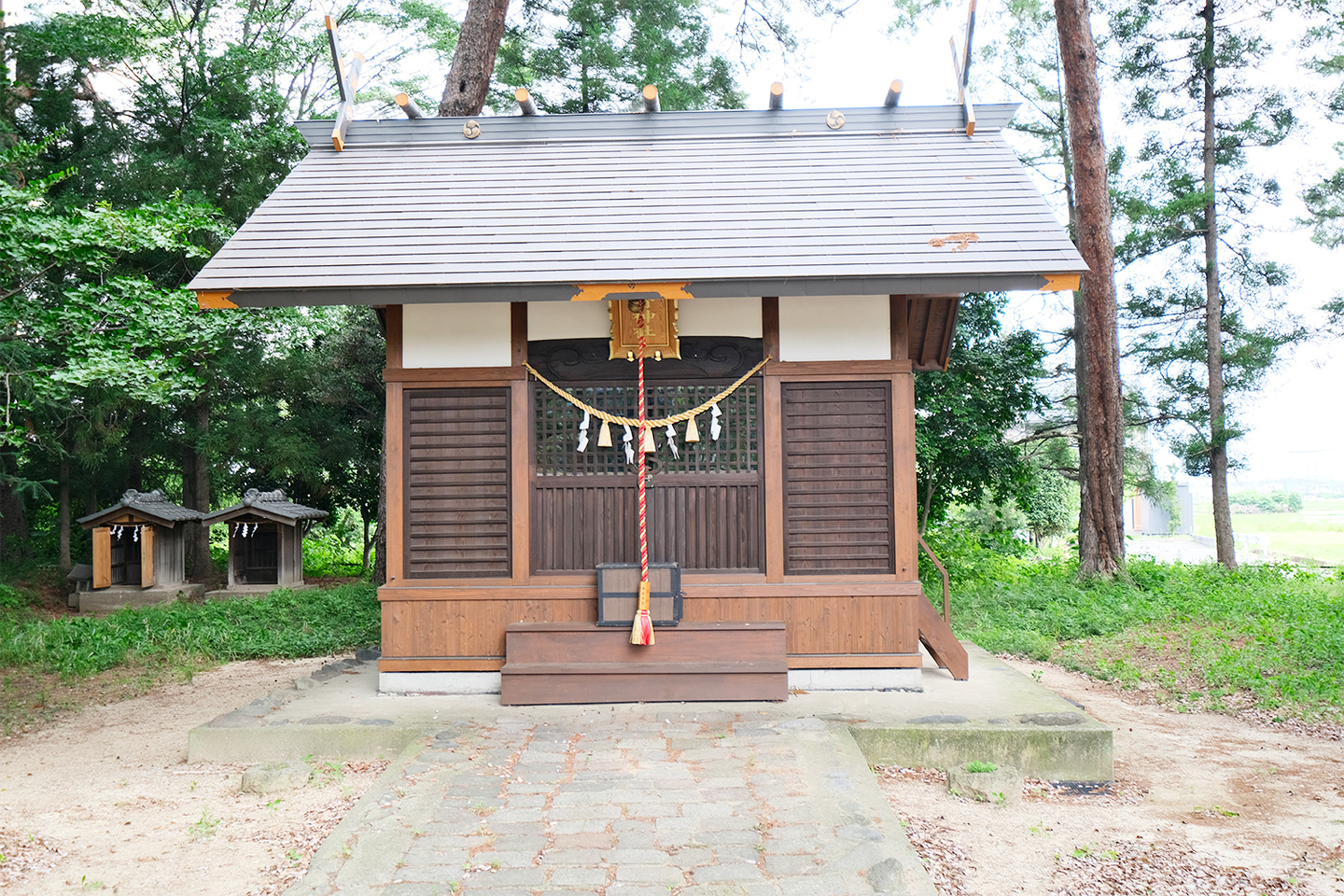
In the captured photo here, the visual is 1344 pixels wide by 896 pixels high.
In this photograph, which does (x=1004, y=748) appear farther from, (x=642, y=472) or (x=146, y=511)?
(x=146, y=511)

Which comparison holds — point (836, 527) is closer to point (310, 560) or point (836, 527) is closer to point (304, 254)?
point (304, 254)

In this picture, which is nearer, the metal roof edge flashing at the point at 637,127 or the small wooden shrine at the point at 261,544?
the metal roof edge flashing at the point at 637,127

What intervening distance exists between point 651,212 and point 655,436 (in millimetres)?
1741

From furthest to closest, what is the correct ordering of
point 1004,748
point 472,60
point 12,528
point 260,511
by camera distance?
1. point 12,528
2. point 260,511
3. point 472,60
4. point 1004,748

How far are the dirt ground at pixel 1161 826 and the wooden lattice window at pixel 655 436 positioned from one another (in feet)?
8.09

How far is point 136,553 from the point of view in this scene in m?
14.2

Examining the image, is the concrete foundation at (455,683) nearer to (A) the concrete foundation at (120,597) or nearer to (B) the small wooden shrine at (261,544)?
(B) the small wooden shrine at (261,544)

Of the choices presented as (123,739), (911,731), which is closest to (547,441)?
(911,731)

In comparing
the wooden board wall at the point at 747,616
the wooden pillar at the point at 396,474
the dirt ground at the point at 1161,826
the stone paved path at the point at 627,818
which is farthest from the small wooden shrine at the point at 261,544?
the dirt ground at the point at 1161,826

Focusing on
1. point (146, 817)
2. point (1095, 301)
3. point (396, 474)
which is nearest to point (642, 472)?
point (396, 474)

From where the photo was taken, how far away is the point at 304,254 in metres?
6.32

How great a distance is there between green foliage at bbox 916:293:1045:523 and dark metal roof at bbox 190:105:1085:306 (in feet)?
21.2

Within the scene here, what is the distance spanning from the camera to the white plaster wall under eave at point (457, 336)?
6562 mm

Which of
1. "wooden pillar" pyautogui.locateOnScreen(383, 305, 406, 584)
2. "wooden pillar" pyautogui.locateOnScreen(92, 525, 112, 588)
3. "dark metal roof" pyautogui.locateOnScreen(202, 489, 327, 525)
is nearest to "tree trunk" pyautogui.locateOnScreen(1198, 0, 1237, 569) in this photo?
"wooden pillar" pyautogui.locateOnScreen(383, 305, 406, 584)
